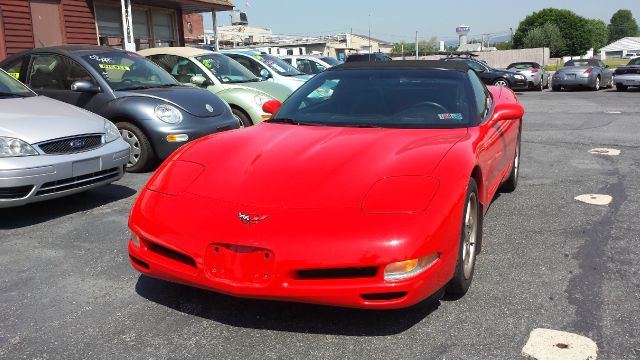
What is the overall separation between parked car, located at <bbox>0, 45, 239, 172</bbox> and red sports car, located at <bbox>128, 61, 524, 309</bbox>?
114 inches

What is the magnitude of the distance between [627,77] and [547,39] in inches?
2448

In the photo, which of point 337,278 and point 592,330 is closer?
point 337,278

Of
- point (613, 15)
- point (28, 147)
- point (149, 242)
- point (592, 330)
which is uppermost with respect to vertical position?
point (613, 15)

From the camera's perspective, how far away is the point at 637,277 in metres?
3.32

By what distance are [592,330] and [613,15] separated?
676ft

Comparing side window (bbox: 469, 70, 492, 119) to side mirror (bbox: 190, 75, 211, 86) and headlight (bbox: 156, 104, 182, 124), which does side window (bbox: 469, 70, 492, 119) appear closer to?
headlight (bbox: 156, 104, 182, 124)

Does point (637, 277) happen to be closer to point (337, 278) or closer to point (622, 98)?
point (337, 278)

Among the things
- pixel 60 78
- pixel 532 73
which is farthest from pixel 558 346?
pixel 532 73

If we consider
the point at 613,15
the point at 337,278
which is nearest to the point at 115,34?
the point at 337,278

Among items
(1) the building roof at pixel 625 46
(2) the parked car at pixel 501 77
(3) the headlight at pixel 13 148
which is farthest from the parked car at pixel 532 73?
(1) the building roof at pixel 625 46

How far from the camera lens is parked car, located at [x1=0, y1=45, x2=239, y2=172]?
6355 mm

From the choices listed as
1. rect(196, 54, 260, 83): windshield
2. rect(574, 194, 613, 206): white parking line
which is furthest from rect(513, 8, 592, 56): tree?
rect(574, 194, 613, 206): white parking line

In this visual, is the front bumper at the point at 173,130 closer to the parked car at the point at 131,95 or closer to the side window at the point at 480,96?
the parked car at the point at 131,95

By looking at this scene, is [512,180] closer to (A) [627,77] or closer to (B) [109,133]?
(B) [109,133]
